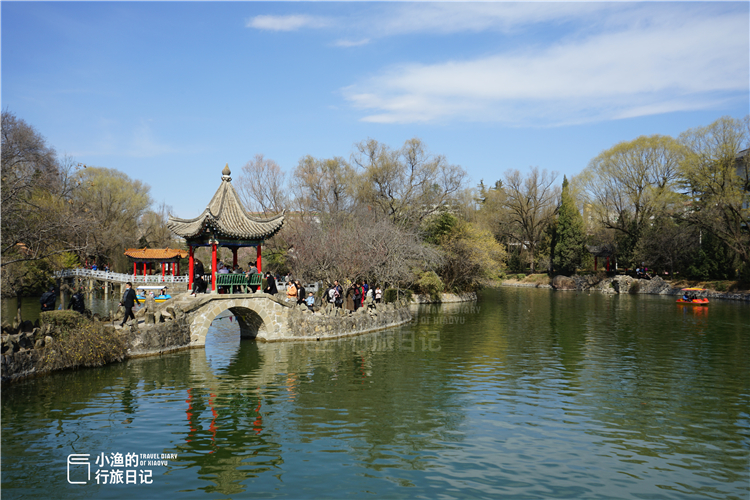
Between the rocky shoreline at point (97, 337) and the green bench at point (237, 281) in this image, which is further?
the green bench at point (237, 281)

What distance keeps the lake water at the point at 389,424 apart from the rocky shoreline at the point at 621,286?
2785 cm

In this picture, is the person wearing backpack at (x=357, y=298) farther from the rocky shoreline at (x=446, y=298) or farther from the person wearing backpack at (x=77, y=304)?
the rocky shoreline at (x=446, y=298)

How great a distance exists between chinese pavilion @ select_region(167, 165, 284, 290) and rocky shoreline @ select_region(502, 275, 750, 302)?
131ft

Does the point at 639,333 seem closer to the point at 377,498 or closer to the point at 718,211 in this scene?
the point at 377,498

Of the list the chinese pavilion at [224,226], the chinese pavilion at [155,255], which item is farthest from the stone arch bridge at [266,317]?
the chinese pavilion at [155,255]

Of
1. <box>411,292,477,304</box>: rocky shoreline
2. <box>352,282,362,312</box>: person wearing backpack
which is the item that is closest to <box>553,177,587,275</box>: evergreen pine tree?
<box>411,292,477,304</box>: rocky shoreline

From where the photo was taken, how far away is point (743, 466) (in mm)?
9172

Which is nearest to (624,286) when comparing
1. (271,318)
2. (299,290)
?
(299,290)

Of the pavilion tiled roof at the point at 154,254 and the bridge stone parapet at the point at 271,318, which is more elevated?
the pavilion tiled roof at the point at 154,254

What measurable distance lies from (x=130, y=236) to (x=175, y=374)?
43297mm

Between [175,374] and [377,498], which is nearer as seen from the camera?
[377,498]

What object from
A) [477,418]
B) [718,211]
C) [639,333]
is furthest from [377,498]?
[718,211]

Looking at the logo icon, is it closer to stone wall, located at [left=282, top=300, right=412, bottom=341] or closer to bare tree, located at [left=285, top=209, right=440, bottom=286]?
stone wall, located at [left=282, top=300, right=412, bottom=341]

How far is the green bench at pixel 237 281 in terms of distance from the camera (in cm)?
1928
